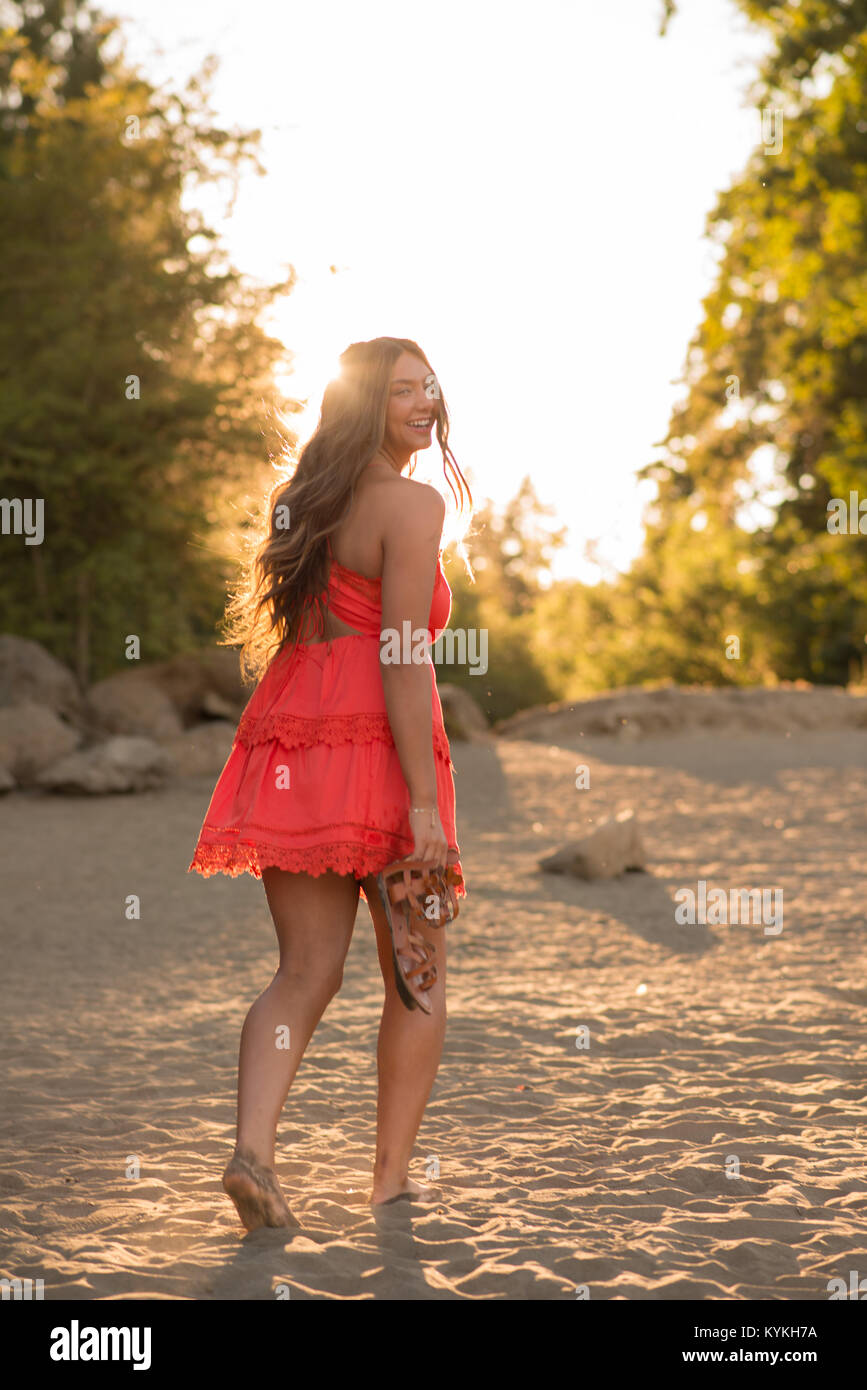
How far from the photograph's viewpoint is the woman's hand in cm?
303

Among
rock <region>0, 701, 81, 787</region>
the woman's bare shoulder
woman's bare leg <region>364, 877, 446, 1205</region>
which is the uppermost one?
the woman's bare shoulder

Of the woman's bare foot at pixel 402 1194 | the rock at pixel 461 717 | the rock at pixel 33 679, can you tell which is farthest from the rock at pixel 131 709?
the woman's bare foot at pixel 402 1194

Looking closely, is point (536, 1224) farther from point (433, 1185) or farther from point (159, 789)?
point (159, 789)

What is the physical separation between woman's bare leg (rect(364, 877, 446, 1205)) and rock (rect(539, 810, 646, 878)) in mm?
5876

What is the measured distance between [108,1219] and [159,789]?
9710mm

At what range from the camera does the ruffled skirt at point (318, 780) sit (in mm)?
3037

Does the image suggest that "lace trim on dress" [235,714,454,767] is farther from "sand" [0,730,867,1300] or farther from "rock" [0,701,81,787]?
"rock" [0,701,81,787]

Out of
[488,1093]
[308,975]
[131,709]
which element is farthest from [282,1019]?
[131,709]

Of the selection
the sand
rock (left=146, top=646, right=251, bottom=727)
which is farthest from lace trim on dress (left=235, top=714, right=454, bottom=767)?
rock (left=146, top=646, right=251, bottom=727)

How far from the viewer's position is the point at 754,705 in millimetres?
16719

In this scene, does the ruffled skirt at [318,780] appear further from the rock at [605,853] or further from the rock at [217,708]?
the rock at [217,708]

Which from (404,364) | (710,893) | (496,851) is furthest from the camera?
(496,851)

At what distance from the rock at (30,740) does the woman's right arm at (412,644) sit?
1026 centimetres
